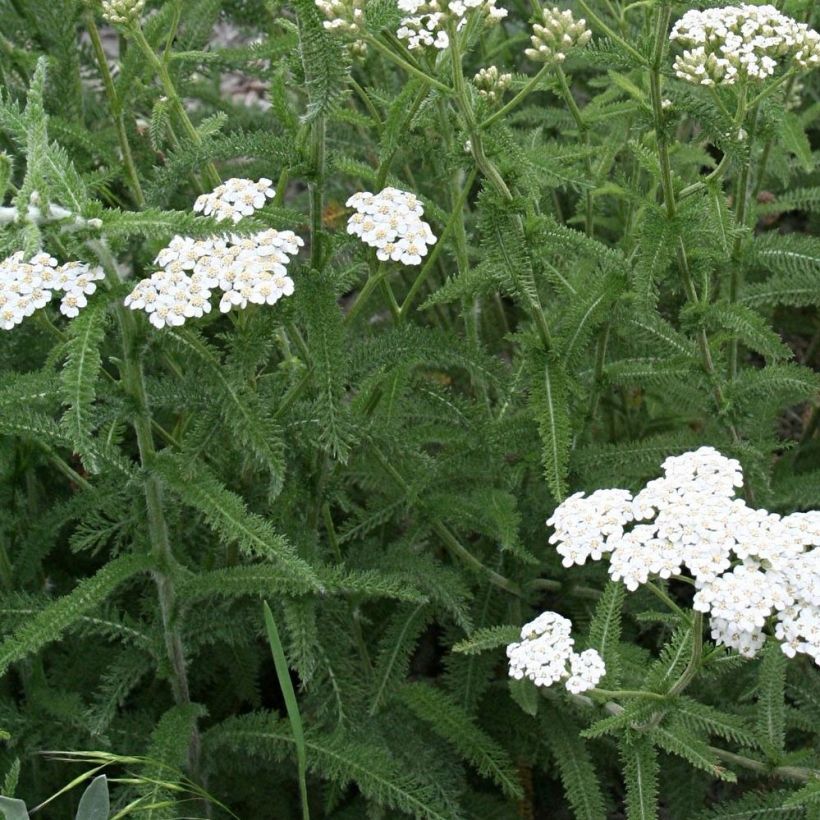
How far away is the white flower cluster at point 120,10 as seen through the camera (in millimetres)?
3244

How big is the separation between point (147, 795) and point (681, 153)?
2.68 meters

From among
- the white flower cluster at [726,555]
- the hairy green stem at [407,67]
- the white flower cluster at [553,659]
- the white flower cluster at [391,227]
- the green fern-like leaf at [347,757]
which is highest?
the hairy green stem at [407,67]

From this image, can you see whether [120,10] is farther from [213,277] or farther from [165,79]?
[213,277]

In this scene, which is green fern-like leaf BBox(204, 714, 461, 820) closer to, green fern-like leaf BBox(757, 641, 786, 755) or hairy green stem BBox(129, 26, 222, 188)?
green fern-like leaf BBox(757, 641, 786, 755)

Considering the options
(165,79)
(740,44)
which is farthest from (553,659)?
(165,79)

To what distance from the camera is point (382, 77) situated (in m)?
4.40

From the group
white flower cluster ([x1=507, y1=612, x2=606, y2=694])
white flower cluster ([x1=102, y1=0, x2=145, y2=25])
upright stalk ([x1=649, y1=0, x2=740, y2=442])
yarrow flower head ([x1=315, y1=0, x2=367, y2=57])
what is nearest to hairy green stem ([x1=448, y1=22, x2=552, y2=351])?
yarrow flower head ([x1=315, y1=0, x2=367, y2=57])

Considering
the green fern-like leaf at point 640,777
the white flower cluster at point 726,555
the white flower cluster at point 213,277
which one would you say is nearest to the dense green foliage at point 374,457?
the green fern-like leaf at point 640,777

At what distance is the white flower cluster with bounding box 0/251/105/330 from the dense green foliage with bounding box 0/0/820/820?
0.18ft

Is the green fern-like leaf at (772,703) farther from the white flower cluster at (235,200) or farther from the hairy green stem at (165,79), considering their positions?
the hairy green stem at (165,79)

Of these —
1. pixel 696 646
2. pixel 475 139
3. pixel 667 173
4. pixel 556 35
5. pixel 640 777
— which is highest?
pixel 556 35

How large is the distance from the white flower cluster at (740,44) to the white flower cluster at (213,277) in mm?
1213

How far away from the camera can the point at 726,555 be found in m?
2.44

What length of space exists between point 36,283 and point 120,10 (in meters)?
1.04
